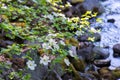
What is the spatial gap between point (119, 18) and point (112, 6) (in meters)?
1.03

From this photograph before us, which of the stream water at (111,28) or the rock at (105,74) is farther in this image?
the stream water at (111,28)

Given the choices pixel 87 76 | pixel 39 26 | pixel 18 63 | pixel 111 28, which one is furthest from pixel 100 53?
pixel 18 63

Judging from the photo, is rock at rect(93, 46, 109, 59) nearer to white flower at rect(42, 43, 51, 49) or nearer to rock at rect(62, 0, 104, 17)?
rock at rect(62, 0, 104, 17)

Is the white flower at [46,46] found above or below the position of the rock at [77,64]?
above

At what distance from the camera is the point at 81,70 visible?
5359 millimetres

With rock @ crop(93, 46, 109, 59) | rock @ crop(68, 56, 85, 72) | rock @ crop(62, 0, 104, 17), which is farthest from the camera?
rock @ crop(62, 0, 104, 17)

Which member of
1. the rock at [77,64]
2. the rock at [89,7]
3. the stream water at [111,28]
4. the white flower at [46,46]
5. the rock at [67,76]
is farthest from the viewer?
the rock at [89,7]

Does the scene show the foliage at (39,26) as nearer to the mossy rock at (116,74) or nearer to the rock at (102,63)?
the mossy rock at (116,74)

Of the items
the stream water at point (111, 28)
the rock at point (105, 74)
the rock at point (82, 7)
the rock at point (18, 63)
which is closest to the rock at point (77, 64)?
the rock at point (105, 74)

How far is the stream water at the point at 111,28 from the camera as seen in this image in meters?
6.60

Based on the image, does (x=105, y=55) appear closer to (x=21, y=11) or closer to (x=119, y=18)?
(x=119, y=18)

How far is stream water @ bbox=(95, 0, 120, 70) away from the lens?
6605mm

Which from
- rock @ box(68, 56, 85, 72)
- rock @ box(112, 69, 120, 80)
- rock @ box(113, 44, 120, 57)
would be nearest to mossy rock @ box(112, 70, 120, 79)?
rock @ box(112, 69, 120, 80)

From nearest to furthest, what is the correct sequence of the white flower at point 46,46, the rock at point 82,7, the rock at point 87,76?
the white flower at point 46,46 < the rock at point 87,76 < the rock at point 82,7
